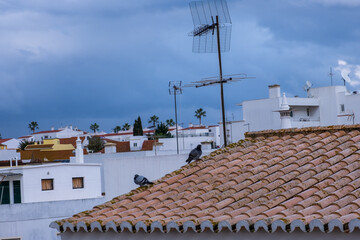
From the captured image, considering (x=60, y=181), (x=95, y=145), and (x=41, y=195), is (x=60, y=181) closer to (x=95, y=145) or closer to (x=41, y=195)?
(x=41, y=195)

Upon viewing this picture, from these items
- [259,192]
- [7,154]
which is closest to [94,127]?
[7,154]

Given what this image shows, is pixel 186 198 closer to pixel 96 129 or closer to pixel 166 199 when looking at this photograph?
pixel 166 199

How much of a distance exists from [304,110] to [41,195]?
84.0 ft

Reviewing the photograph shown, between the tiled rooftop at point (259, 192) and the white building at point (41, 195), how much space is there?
23227mm

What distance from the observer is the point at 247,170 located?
424 inches

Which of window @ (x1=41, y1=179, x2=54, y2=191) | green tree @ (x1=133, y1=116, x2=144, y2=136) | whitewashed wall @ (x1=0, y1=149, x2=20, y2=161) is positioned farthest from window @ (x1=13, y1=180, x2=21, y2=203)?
green tree @ (x1=133, y1=116, x2=144, y2=136)

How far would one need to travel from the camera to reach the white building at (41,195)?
33.7 meters

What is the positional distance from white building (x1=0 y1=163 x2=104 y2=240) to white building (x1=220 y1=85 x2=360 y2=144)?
52.3ft

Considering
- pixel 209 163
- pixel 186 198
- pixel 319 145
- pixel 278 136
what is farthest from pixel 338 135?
pixel 186 198

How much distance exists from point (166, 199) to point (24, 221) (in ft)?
80.8

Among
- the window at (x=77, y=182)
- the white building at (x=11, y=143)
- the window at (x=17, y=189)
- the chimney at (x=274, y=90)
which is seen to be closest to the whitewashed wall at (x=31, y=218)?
the window at (x=17, y=189)

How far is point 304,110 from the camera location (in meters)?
55.7

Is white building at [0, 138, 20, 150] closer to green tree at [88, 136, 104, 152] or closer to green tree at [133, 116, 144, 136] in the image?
green tree at [88, 136, 104, 152]

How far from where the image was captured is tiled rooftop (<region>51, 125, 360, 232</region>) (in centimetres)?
843
